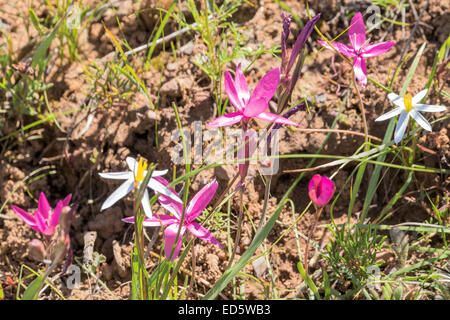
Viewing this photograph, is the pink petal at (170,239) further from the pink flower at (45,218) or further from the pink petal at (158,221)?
the pink flower at (45,218)

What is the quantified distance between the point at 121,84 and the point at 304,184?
0.98 meters

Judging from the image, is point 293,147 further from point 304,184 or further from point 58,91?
point 58,91

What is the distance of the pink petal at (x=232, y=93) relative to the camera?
1.40 m

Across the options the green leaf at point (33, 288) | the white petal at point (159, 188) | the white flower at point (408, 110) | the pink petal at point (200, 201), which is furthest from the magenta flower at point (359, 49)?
the green leaf at point (33, 288)

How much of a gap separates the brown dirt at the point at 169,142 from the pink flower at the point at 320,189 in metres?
0.44

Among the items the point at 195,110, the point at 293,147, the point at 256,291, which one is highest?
the point at 195,110

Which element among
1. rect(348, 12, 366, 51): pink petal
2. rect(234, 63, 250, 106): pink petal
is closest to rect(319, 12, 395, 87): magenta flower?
rect(348, 12, 366, 51): pink petal

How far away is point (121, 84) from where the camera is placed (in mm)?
2189

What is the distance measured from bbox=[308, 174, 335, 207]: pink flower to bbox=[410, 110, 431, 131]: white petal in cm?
42

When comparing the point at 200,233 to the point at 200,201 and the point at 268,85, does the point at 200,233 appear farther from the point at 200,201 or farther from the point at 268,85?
the point at 268,85

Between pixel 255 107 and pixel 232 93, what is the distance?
5.8 inches

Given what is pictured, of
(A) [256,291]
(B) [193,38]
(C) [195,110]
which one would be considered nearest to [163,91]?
(C) [195,110]

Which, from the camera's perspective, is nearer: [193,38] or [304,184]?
[304,184]
